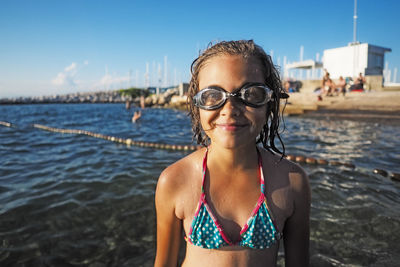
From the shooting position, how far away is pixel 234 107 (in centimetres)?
151

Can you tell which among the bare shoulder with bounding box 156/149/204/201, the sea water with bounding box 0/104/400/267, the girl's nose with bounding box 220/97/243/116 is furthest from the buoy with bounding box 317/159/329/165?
the girl's nose with bounding box 220/97/243/116

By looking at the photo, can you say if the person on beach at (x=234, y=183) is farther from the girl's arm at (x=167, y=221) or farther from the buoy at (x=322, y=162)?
the buoy at (x=322, y=162)

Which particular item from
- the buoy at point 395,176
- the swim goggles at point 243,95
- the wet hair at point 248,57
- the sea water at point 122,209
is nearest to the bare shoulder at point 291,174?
the wet hair at point 248,57

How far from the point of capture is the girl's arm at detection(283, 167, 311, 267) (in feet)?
5.79

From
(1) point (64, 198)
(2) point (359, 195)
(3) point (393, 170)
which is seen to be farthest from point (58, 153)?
(3) point (393, 170)

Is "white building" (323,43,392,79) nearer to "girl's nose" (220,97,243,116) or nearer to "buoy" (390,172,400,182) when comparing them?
"buoy" (390,172,400,182)

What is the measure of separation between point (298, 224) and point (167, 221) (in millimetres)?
979

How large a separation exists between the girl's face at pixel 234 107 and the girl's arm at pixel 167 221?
517 millimetres

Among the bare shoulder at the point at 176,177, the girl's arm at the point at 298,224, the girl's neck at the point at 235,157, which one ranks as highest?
the girl's neck at the point at 235,157

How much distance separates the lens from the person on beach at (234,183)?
1529 mm

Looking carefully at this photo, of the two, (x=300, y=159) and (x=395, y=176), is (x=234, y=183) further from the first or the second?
(x=300, y=159)

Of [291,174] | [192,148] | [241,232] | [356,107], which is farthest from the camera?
[356,107]

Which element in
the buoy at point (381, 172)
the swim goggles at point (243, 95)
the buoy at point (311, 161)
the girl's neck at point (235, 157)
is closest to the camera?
the swim goggles at point (243, 95)

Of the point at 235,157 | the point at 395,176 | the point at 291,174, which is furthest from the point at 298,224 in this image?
the point at 395,176
